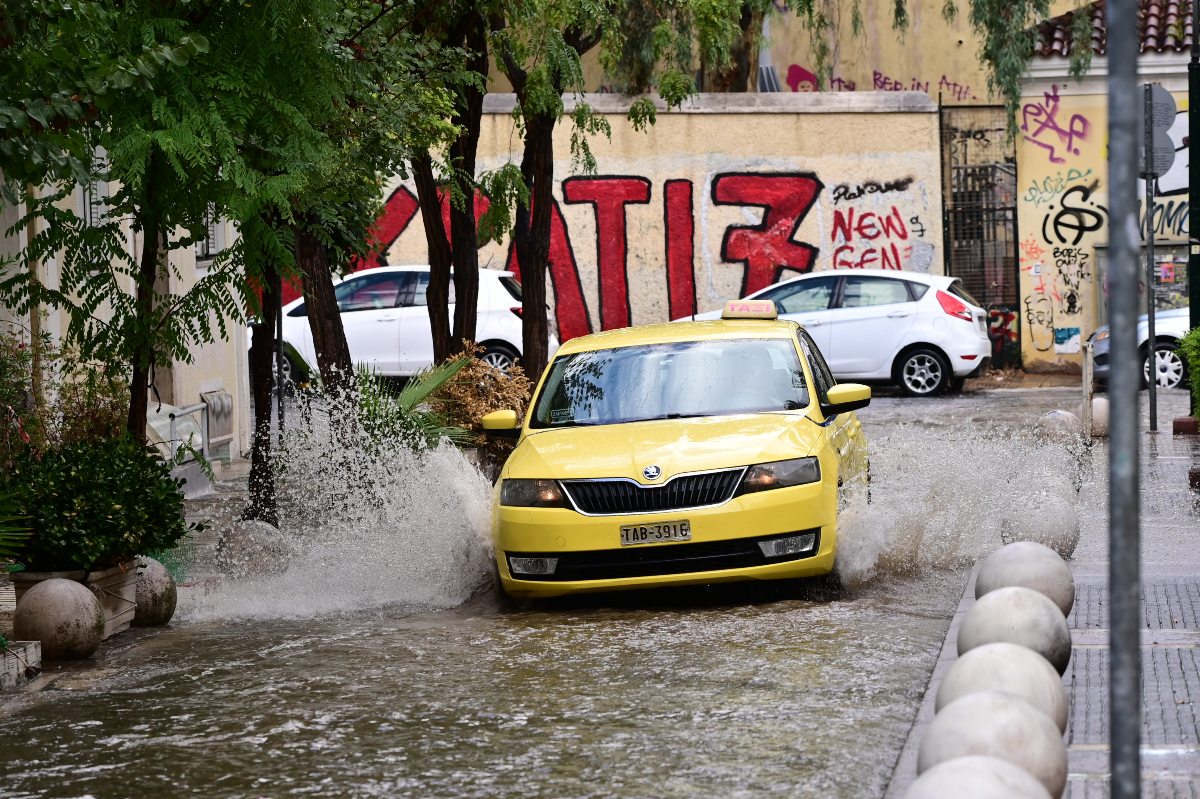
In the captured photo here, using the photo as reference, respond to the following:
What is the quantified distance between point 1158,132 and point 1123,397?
1472cm

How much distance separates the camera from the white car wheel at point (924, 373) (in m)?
21.9

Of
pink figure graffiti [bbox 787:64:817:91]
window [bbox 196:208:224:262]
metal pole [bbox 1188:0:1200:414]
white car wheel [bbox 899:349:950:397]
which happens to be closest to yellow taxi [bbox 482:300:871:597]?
metal pole [bbox 1188:0:1200:414]

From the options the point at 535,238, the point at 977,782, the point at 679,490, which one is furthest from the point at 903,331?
the point at 977,782

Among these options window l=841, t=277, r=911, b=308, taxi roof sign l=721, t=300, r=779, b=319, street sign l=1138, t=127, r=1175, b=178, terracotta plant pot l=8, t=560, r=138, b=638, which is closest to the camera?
terracotta plant pot l=8, t=560, r=138, b=638

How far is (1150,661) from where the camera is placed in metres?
6.60

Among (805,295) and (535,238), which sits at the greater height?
(535,238)

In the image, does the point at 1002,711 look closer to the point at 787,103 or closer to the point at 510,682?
the point at 510,682

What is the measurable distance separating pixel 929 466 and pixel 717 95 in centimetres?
1693

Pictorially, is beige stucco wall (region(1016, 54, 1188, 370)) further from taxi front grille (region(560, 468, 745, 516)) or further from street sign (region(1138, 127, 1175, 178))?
taxi front grille (region(560, 468, 745, 516))

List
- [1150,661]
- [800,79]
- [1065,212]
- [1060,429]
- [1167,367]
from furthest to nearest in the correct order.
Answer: [800,79], [1065,212], [1167,367], [1060,429], [1150,661]

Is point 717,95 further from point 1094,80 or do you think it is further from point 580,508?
point 580,508

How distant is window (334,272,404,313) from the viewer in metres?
22.3

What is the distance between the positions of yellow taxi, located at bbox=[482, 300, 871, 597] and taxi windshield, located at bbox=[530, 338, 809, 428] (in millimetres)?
15

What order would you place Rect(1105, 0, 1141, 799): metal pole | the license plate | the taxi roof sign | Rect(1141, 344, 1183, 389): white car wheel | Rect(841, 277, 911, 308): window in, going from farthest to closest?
1. Rect(841, 277, 911, 308): window
2. Rect(1141, 344, 1183, 389): white car wheel
3. the taxi roof sign
4. the license plate
5. Rect(1105, 0, 1141, 799): metal pole
